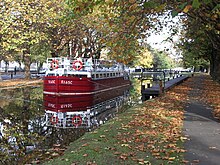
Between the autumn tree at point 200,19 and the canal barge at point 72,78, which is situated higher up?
the autumn tree at point 200,19

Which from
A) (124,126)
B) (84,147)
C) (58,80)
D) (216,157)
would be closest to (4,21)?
(58,80)

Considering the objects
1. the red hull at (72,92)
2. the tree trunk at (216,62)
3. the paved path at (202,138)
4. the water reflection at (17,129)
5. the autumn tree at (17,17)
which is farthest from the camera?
the tree trunk at (216,62)

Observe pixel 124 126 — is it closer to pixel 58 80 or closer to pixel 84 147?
pixel 84 147

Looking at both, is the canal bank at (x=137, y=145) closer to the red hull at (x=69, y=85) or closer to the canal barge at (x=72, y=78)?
the canal barge at (x=72, y=78)

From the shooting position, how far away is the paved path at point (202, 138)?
7.04 metres

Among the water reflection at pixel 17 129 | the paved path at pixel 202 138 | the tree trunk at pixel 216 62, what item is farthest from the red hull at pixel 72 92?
the tree trunk at pixel 216 62

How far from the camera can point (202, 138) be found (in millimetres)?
9023

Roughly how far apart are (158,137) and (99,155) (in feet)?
8.05

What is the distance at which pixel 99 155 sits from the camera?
24.1 ft

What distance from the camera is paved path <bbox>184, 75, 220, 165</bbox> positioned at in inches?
277

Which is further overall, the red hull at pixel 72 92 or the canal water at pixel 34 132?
the red hull at pixel 72 92

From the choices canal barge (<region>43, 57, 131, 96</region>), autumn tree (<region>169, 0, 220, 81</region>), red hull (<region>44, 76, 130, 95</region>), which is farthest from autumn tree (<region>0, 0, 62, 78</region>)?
autumn tree (<region>169, 0, 220, 81</region>)

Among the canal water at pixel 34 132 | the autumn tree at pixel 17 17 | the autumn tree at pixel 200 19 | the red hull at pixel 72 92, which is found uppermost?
the autumn tree at pixel 17 17

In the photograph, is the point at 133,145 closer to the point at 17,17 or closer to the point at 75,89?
the point at 75,89
